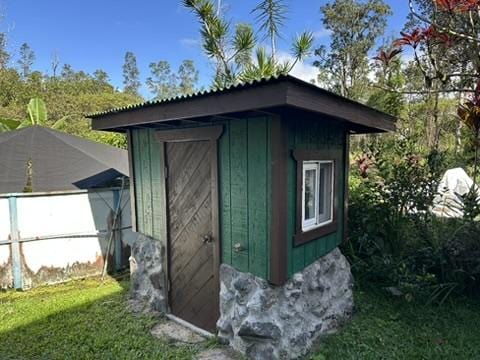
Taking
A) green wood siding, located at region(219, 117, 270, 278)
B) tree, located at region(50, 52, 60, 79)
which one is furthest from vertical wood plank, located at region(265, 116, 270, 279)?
tree, located at region(50, 52, 60, 79)

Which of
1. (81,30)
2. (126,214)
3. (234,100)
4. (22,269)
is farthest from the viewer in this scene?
(81,30)

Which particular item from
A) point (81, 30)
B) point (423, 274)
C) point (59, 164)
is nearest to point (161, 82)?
point (81, 30)

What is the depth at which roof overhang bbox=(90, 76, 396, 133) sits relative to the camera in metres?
2.22

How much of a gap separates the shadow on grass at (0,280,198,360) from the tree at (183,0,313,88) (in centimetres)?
479

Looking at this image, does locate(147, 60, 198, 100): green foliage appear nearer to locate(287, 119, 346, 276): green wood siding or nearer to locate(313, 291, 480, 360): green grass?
locate(287, 119, 346, 276): green wood siding

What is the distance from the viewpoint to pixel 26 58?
86.0 feet

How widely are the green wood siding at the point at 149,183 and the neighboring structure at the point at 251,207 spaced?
0.02 metres

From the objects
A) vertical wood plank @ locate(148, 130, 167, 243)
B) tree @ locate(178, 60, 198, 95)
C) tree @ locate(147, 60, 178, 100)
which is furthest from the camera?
tree @ locate(147, 60, 178, 100)

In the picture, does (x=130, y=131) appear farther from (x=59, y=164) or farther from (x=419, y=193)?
(x=419, y=193)

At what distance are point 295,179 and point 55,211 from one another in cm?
452

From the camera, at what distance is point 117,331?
3.78 metres

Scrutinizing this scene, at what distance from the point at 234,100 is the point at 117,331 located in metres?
3.10

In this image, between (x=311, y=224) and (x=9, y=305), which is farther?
(x=9, y=305)

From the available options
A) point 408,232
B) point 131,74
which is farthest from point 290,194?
point 131,74
